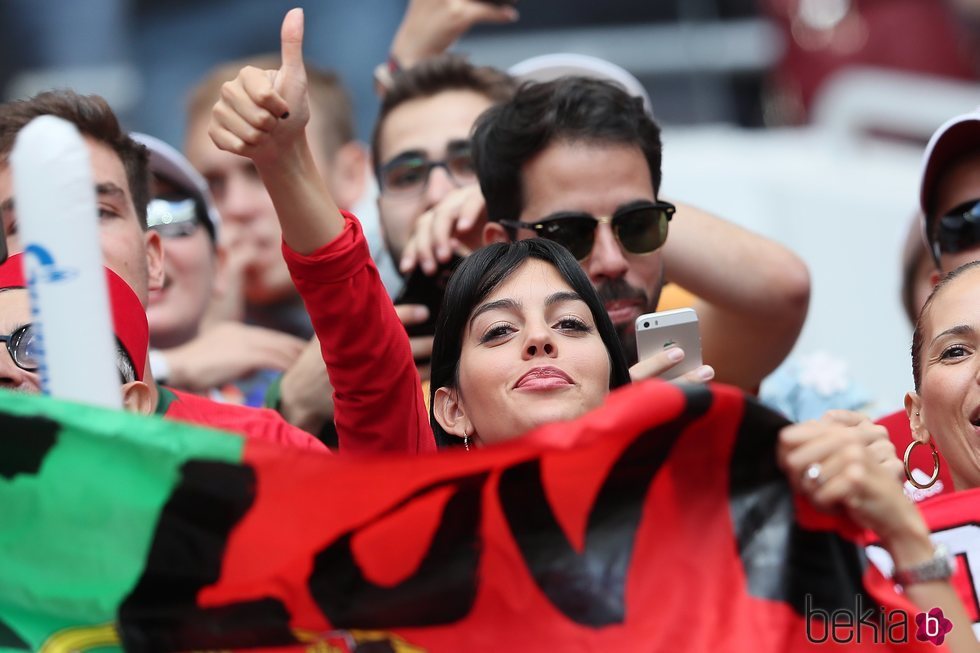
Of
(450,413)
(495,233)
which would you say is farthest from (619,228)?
(450,413)

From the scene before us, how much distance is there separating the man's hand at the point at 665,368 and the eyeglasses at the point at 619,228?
0.44 meters

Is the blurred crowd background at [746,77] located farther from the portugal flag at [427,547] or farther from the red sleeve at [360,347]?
the portugal flag at [427,547]

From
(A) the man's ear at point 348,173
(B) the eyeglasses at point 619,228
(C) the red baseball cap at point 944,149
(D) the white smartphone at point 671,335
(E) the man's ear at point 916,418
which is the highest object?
(A) the man's ear at point 348,173

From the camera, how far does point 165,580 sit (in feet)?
Result: 6.70

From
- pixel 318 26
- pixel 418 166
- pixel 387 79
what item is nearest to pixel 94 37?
pixel 318 26

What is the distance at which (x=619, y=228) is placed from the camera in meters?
3.10

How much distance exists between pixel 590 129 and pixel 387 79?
3.49 ft

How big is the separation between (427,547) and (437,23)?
249cm

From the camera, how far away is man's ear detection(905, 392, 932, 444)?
278cm

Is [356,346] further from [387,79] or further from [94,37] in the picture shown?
[94,37]

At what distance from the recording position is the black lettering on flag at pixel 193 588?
6.66ft

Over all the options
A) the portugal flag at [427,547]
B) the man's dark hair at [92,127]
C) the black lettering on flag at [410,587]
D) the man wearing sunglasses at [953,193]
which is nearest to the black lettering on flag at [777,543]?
the portugal flag at [427,547]

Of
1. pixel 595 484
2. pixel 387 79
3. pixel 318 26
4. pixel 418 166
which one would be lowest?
pixel 595 484

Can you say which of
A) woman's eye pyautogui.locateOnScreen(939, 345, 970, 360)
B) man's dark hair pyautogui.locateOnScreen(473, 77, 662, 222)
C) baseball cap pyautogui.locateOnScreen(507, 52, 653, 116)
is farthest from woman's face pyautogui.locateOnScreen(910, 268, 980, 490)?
baseball cap pyautogui.locateOnScreen(507, 52, 653, 116)
